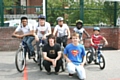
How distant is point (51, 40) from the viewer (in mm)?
6730

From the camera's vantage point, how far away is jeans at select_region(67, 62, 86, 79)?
6.40 m

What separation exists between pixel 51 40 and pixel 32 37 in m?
1.17

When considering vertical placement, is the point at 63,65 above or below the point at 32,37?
below

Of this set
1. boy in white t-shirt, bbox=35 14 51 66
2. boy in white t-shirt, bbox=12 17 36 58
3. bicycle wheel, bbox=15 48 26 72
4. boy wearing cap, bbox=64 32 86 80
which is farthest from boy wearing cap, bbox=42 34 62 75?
boy in white t-shirt, bbox=12 17 36 58

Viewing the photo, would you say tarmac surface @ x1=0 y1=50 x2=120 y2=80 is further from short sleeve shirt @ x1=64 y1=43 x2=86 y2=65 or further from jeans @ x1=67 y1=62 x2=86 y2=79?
short sleeve shirt @ x1=64 y1=43 x2=86 y2=65

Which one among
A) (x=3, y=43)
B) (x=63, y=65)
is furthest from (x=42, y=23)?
(x=3, y=43)

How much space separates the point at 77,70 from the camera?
647cm

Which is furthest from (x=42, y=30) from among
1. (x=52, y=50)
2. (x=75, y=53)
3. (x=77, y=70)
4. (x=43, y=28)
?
(x=77, y=70)

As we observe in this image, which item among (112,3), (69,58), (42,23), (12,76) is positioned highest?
(112,3)

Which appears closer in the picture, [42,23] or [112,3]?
[42,23]

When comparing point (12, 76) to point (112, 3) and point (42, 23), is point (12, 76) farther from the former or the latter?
point (112, 3)

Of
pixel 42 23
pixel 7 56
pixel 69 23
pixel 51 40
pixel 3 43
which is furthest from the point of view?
pixel 69 23

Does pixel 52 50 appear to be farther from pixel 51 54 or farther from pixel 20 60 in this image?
pixel 20 60

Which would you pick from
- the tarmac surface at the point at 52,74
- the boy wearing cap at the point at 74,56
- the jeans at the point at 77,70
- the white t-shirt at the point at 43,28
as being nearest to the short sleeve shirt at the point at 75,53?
the boy wearing cap at the point at 74,56
